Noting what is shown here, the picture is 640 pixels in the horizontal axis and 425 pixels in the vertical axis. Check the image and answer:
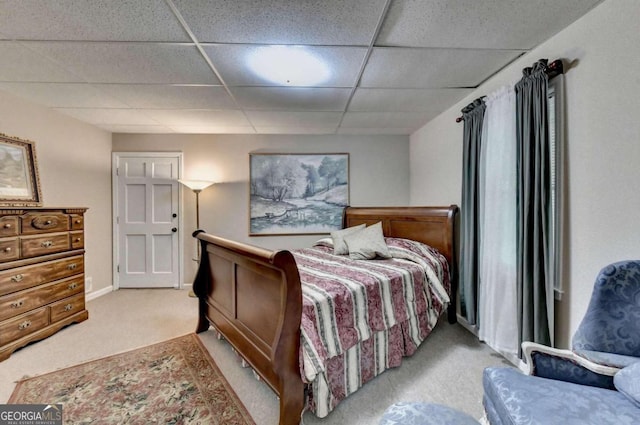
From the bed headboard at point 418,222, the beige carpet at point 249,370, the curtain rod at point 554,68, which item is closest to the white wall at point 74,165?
the beige carpet at point 249,370

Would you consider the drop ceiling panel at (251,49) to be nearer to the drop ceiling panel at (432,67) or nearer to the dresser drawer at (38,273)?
the drop ceiling panel at (432,67)

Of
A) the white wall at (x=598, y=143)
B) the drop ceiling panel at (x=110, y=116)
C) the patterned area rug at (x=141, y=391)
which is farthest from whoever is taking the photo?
the drop ceiling panel at (x=110, y=116)

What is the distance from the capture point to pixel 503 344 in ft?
6.56

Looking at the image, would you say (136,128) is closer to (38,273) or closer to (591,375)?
(38,273)

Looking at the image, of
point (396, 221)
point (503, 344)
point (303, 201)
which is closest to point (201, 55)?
point (303, 201)

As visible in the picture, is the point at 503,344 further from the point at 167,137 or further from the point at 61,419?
the point at 167,137

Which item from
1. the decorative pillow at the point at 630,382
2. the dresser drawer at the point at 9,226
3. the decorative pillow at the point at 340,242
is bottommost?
the decorative pillow at the point at 630,382

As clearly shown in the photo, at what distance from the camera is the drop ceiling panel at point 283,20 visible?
4.60ft

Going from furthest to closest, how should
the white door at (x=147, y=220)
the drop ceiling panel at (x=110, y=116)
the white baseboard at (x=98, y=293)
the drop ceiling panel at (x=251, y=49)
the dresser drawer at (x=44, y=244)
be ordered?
the white door at (x=147, y=220), the white baseboard at (x=98, y=293), the drop ceiling panel at (x=110, y=116), the dresser drawer at (x=44, y=244), the drop ceiling panel at (x=251, y=49)

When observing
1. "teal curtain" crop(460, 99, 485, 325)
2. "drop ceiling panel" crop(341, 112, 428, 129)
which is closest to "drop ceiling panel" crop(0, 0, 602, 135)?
"drop ceiling panel" crop(341, 112, 428, 129)

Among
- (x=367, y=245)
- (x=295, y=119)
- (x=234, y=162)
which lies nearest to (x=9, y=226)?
(x=234, y=162)

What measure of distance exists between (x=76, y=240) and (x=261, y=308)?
2508 millimetres

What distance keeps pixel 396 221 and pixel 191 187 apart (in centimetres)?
280

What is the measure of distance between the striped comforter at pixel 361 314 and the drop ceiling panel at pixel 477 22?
1676 mm
